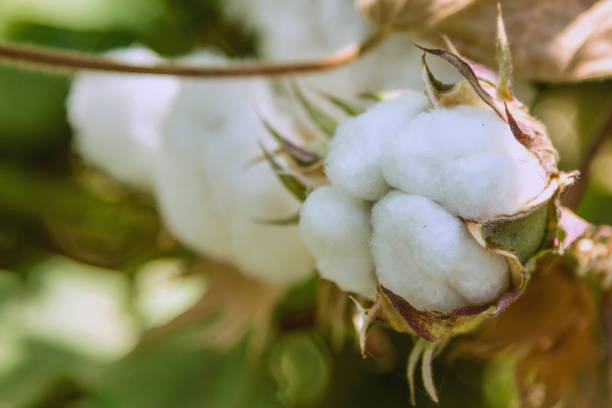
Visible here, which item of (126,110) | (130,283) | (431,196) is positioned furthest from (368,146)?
(130,283)

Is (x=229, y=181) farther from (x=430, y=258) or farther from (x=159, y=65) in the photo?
(x=430, y=258)

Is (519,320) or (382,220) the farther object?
(519,320)

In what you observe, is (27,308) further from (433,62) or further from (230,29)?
(433,62)

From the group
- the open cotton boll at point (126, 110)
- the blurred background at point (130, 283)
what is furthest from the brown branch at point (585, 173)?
the open cotton boll at point (126, 110)

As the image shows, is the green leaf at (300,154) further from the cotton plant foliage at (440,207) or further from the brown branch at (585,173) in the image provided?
the brown branch at (585,173)

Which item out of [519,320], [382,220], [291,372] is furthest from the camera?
[291,372]

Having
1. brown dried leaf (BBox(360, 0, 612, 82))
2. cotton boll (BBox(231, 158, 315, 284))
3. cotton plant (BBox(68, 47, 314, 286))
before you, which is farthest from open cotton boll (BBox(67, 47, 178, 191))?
brown dried leaf (BBox(360, 0, 612, 82))

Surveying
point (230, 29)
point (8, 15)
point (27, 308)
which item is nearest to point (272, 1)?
point (230, 29)
